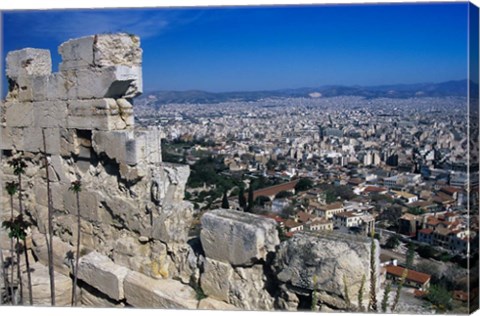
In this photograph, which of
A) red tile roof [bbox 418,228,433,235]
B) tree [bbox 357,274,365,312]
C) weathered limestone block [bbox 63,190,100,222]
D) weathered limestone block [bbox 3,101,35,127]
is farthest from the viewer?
red tile roof [bbox 418,228,433,235]

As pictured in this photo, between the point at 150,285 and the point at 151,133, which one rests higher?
the point at 151,133

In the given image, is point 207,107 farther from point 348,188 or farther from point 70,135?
point 348,188

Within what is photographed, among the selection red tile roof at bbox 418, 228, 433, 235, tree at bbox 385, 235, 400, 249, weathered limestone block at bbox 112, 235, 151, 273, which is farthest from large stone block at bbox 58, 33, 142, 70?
red tile roof at bbox 418, 228, 433, 235

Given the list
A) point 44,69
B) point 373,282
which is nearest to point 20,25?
point 44,69

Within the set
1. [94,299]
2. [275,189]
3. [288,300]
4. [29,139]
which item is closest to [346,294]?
[288,300]

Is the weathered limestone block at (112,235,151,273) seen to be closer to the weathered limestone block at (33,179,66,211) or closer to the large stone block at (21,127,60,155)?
the weathered limestone block at (33,179,66,211)
